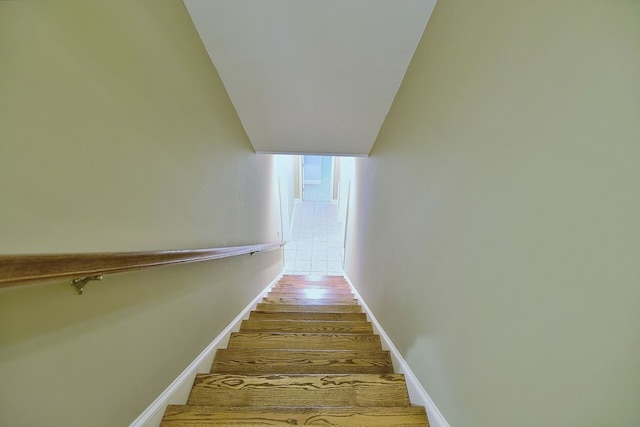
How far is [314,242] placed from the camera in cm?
656

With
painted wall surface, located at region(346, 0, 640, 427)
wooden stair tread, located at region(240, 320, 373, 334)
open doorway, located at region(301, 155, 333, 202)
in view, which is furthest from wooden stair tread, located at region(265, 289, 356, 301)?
open doorway, located at region(301, 155, 333, 202)

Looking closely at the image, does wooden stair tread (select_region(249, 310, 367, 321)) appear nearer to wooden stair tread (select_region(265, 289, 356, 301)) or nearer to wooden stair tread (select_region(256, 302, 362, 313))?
wooden stair tread (select_region(256, 302, 362, 313))

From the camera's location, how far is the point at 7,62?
528 millimetres

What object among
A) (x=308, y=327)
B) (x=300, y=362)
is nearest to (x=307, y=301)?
(x=308, y=327)

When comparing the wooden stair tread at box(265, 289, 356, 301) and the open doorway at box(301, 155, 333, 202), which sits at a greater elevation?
the open doorway at box(301, 155, 333, 202)

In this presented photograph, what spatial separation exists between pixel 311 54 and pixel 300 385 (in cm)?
182

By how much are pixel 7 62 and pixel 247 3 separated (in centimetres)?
106

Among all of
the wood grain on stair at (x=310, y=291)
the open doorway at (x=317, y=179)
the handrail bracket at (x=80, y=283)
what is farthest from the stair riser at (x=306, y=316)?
the open doorway at (x=317, y=179)

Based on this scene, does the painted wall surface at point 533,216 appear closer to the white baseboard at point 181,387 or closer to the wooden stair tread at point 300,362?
the wooden stair tread at point 300,362

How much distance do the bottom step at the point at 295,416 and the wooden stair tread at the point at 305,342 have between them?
2.15 ft

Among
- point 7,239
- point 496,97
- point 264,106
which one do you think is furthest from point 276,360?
point 264,106

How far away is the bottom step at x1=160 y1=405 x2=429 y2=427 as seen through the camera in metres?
1.08

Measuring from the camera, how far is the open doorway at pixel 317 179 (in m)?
8.94

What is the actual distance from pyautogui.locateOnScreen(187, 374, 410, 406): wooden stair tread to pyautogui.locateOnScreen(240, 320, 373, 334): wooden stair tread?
28.9 inches
